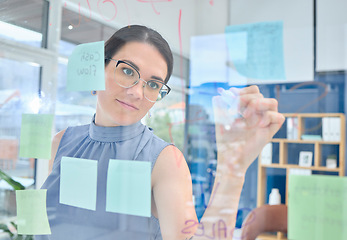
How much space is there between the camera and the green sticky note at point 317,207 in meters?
0.50

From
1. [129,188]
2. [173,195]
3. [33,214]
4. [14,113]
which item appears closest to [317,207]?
[173,195]

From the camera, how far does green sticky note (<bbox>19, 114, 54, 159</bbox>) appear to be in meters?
0.86

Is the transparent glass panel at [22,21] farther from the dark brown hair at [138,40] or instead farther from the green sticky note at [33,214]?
the green sticky note at [33,214]

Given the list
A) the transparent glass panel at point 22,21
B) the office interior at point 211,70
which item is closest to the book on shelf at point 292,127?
the office interior at point 211,70

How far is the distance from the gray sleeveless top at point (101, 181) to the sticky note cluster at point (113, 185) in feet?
0.04

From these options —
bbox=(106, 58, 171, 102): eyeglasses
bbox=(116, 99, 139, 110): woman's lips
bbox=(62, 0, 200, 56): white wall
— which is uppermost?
bbox=(62, 0, 200, 56): white wall

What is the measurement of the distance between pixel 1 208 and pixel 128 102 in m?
0.61

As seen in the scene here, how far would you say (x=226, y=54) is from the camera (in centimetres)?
59

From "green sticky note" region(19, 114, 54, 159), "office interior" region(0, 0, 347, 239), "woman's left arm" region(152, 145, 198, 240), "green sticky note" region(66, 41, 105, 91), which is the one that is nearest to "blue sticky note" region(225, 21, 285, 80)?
"office interior" region(0, 0, 347, 239)

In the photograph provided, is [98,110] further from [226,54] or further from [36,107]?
[226,54]

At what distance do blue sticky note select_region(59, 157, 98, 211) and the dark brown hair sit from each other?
263 mm

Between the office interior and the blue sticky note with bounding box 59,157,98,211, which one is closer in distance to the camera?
the office interior

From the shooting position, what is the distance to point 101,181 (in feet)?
2.40

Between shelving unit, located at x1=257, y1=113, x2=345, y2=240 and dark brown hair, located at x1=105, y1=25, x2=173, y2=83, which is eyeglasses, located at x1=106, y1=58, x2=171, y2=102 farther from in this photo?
shelving unit, located at x1=257, y1=113, x2=345, y2=240
